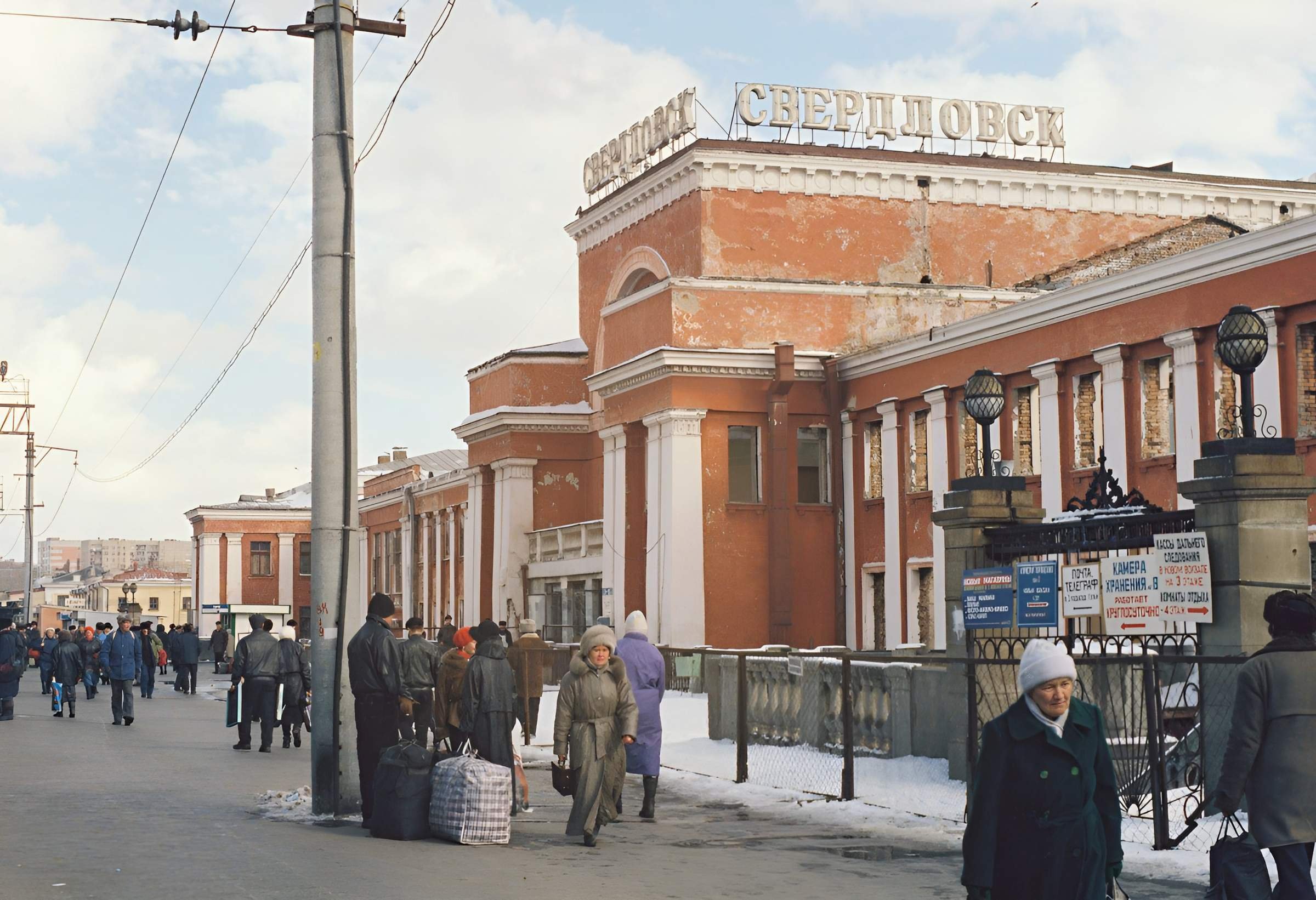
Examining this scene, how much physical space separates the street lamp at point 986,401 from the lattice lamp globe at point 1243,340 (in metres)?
2.82

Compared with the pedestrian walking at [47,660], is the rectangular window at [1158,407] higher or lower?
higher

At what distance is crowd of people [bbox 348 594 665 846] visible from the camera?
41.4 ft

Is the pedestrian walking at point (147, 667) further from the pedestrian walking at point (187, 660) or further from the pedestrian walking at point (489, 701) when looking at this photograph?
the pedestrian walking at point (489, 701)

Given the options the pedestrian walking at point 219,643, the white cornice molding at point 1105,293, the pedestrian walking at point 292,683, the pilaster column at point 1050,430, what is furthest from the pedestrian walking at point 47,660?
the pilaster column at point 1050,430

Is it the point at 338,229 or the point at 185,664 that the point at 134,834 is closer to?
the point at 338,229

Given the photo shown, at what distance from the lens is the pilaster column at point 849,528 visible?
37156 mm

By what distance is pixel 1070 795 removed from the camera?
6.03 metres

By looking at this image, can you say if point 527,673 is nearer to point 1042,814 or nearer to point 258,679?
point 258,679

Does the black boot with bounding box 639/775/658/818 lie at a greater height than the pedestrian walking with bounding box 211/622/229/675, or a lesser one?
Result: lesser

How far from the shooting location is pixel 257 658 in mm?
21000

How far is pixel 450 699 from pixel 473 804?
2.77 m

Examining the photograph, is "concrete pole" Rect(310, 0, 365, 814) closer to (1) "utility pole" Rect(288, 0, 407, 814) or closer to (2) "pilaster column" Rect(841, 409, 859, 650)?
(1) "utility pole" Rect(288, 0, 407, 814)

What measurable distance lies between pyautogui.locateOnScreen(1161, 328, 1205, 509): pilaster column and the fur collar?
16.2 meters

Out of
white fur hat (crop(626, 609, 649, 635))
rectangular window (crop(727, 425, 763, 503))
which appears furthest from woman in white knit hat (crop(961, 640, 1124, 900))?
rectangular window (crop(727, 425, 763, 503))
